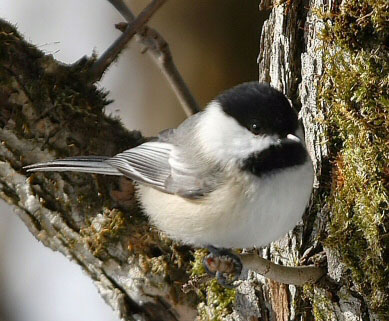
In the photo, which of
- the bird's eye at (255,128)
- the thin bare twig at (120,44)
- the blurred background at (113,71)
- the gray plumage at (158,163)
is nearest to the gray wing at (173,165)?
the gray plumage at (158,163)

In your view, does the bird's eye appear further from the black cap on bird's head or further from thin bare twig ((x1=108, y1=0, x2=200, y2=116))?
thin bare twig ((x1=108, y1=0, x2=200, y2=116))

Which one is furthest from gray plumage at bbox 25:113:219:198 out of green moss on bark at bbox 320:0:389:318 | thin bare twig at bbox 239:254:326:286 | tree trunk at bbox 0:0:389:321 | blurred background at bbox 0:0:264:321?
blurred background at bbox 0:0:264:321

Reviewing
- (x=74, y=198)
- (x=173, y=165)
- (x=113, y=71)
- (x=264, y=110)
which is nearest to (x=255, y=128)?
(x=264, y=110)

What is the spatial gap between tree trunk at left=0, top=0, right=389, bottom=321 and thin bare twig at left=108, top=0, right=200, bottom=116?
205 millimetres

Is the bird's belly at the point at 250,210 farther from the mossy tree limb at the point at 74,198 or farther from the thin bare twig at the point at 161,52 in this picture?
the thin bare twig at the point at 161,52

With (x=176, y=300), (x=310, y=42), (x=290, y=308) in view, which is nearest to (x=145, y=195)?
(x=176, y=300)

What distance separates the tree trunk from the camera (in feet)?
5.93

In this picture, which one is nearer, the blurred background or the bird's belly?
the bird's belly

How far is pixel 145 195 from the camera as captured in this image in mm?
1913

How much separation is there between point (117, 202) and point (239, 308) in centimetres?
47

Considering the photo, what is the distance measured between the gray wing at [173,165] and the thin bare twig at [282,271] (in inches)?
7.8

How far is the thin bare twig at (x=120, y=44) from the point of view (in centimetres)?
203

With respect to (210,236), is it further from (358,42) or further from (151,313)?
(358,42)

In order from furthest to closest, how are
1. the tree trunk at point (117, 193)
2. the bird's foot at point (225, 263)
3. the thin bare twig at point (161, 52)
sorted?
the thin bare twig at point (161, 52) < the tree trunk at point (117, 193) < the bird's foot at point (225, 263)
